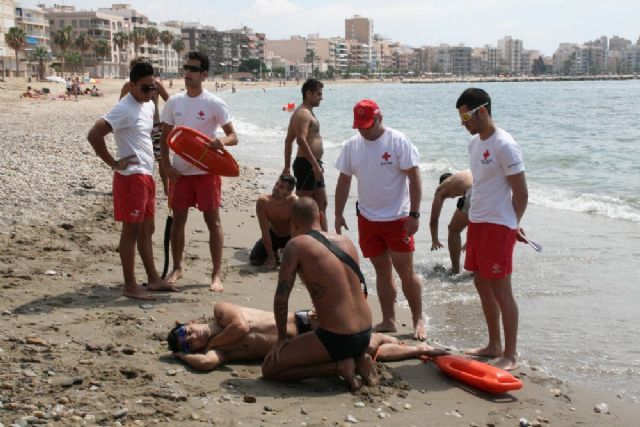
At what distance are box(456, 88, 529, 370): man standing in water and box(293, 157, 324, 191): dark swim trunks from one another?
10.5 ft

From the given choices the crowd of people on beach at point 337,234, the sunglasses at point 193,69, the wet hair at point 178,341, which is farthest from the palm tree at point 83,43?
the wet hair at point 178,341

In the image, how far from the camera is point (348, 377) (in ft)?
15.6

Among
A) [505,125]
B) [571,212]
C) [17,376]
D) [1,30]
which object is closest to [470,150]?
[17,376]

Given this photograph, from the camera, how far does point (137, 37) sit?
137m

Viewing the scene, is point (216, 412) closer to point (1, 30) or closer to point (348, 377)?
point (348, 377)

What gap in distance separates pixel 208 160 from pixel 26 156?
817cm

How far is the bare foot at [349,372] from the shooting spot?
4746 millimetres

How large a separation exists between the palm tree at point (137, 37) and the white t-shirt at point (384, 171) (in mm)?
137724

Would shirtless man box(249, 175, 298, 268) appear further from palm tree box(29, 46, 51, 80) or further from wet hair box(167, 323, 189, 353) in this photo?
palm tree box(29, 46, 51, 80)

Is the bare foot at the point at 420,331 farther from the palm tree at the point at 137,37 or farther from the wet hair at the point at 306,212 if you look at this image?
the palm tree at the point at 137,37

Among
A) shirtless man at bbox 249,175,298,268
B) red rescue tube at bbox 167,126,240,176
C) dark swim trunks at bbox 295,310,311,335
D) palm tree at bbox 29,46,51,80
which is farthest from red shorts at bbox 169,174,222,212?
palm tree at bbox 29,46,51,80

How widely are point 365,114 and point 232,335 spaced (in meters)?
1.93

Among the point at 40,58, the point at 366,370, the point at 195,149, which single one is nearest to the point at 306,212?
the point at 366,370

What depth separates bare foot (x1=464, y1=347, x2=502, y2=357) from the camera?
5.70 meters
